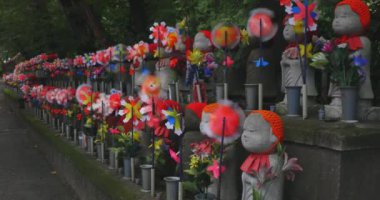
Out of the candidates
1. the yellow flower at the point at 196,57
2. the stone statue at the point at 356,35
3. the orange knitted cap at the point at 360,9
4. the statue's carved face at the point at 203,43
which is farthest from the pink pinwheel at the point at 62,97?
the orange knitted cap at the point at 360,9

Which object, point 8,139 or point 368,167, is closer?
point 368,167

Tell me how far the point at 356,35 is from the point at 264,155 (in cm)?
117

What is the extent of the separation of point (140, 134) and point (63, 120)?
4460mm

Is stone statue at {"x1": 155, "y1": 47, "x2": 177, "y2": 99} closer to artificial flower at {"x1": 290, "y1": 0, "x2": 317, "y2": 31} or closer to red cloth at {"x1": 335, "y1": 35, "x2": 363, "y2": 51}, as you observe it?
artificial flower at {"x1": 290, "y1": 0, "x2": 317, "y2": 31}

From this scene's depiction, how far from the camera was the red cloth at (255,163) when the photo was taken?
122 inches

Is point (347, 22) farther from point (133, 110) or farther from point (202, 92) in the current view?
point (133, 110)

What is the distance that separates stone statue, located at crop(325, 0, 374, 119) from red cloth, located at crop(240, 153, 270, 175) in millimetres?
729

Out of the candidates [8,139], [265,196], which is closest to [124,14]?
[8,139]

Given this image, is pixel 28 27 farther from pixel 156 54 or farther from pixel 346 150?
pixel 346 150

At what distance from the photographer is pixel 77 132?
8289 mm

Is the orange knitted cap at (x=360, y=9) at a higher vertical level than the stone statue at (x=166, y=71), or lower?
higher

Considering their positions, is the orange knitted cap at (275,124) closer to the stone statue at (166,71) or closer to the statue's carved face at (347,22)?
the statue's carved face at (347,22)

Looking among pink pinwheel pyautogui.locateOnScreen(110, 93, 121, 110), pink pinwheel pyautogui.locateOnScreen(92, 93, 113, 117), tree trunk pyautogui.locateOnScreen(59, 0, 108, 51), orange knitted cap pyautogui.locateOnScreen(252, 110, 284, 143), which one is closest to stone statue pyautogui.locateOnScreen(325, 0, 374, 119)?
orange knitted cap pyautogui.locateOnScreen(252, 110, 284, 143)

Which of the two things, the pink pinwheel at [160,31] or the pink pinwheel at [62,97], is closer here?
the pink pinwheel at [160,31]
